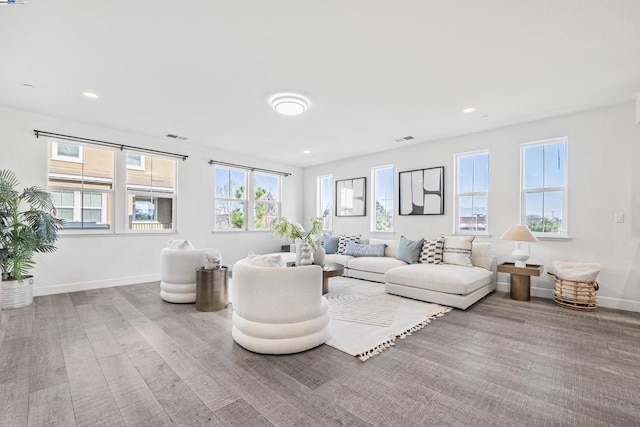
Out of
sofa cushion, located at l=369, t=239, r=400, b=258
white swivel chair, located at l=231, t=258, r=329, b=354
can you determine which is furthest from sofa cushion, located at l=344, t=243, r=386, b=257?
white swivel chair, located at l=231, t=258, r=329, b=354

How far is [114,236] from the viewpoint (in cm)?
490

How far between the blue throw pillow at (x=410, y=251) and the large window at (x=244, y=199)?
3481mm

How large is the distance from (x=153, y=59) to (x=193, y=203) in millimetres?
3484

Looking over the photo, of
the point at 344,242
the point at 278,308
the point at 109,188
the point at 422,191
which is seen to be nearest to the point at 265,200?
the point at 344,242

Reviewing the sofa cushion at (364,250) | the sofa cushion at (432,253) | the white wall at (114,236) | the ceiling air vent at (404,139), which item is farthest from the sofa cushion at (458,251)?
the white wall at (114,236)

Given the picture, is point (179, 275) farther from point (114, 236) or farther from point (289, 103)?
point (289, 103)

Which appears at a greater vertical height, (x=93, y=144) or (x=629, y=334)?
(x=93, y=144)

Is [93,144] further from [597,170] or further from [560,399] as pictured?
[597,170]

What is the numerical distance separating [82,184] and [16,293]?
180cm

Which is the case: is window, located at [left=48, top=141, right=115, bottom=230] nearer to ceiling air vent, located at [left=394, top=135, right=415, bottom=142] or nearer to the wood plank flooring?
the wood plank flooring

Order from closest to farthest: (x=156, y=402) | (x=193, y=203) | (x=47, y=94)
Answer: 1. (x=156, y=402)
2. (x=47, y=94)
3. (x=193, y=203)

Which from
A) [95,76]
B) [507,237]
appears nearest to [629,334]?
[507,237]

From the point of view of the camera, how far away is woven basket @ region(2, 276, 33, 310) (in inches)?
140

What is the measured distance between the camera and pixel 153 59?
9.04 ft
